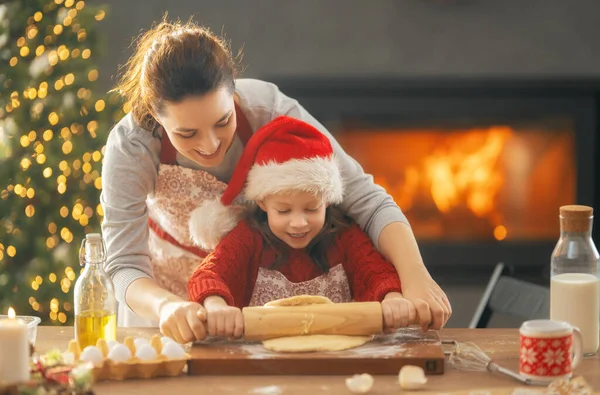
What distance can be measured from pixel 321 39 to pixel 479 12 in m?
0.58

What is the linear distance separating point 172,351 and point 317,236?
1.55ft

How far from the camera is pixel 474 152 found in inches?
145

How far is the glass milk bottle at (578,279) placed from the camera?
64.3 inches

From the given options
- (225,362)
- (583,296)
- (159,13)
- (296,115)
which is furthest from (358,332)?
(159,13)

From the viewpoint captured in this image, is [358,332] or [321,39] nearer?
[358,332]

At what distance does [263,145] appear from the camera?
188 cm

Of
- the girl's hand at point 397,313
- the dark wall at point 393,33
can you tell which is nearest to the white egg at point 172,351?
the girl's hand at point 397,313

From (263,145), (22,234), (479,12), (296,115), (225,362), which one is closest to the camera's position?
(225,362)

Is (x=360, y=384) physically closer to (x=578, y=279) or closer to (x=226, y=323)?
(x=226, y=323)

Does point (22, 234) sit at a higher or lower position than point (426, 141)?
lower

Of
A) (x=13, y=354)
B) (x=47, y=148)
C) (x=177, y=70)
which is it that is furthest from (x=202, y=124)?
(x=47, y=148)

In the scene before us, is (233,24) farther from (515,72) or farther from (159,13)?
(515,72)

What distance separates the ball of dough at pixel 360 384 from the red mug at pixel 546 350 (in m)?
0.25

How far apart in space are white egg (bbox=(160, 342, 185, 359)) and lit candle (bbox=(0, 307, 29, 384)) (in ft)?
0.79
